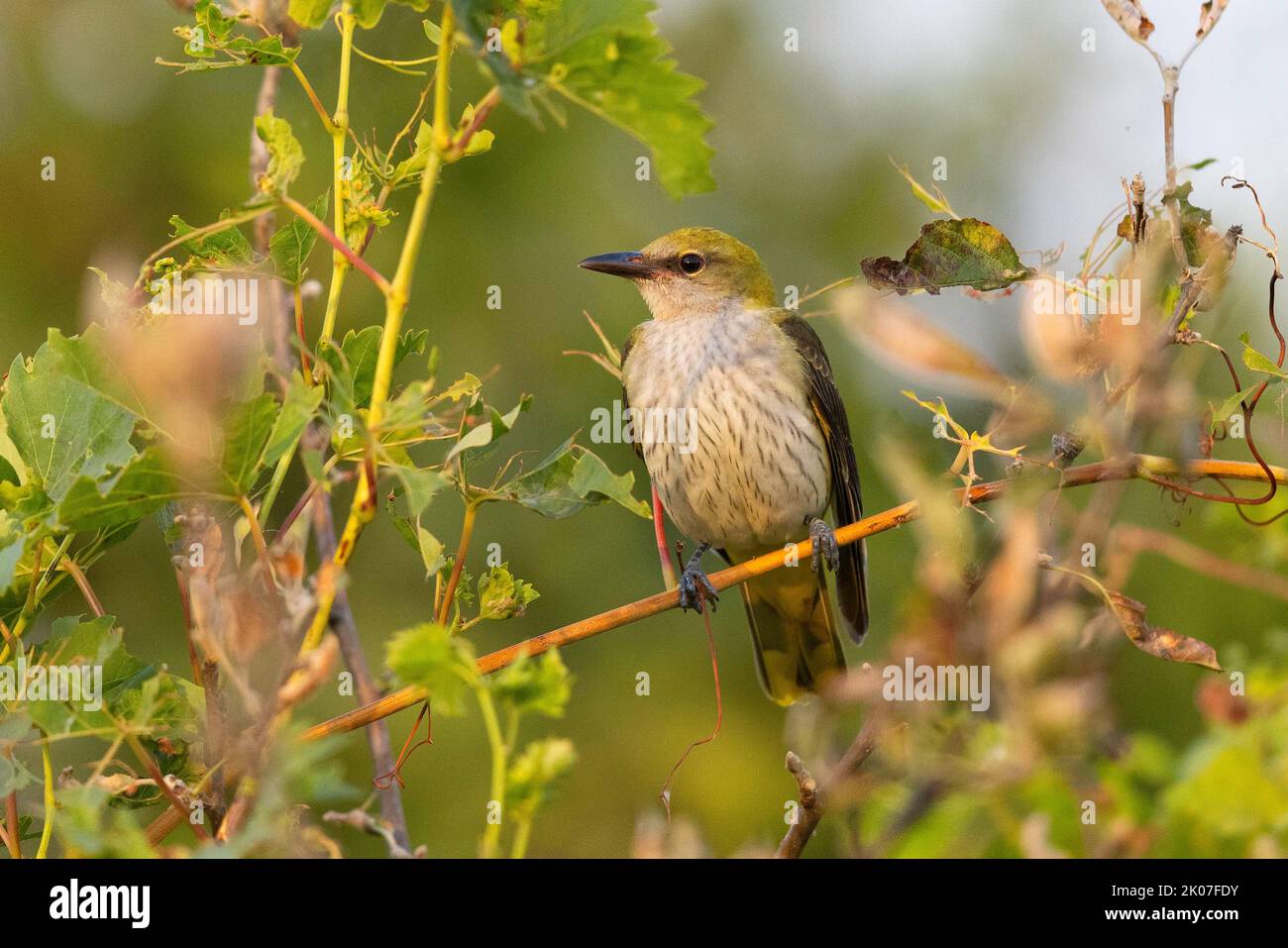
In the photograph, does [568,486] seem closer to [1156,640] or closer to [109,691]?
[109,691]

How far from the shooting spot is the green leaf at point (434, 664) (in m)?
1.09

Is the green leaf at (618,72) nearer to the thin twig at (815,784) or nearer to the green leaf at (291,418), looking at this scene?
the green leaf at (291,418)

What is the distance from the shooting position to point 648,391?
174 inches

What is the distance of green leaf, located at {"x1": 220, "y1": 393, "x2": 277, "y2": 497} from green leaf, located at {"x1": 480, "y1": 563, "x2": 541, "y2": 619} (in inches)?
15.5

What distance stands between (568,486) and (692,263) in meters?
3.14

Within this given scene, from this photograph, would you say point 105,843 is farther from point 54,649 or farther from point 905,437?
point 905,437

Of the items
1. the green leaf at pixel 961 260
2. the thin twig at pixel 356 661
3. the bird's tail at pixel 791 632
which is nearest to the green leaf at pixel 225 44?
the thin twig at pixel 356 661

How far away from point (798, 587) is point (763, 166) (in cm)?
330

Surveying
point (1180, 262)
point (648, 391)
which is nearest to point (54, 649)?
point (1180, 262)

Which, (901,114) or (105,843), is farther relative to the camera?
(901,114)

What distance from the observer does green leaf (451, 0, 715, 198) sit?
1339 mm

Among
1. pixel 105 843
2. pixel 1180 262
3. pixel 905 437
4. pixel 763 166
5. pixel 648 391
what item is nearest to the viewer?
pixel 105 843

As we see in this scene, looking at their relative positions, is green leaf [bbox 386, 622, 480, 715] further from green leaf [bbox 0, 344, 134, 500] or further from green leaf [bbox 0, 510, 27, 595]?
green leaf [bbox 0, 344, 134, 500]

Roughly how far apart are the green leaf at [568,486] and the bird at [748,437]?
2.36 metres
